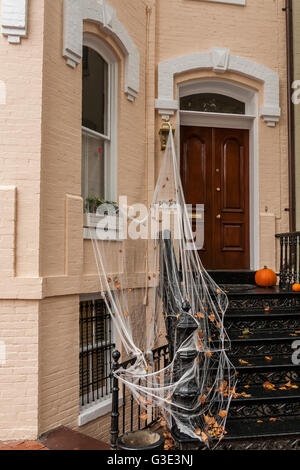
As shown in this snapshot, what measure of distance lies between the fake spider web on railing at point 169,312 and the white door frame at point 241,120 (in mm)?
1035

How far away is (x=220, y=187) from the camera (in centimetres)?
789

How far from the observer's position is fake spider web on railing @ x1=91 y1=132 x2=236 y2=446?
430 centimetres

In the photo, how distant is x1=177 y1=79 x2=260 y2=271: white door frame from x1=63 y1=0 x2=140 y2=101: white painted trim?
1204 millimetres

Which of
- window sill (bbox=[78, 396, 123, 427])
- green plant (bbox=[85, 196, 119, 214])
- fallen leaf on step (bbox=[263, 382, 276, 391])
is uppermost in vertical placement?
green plant (bbox=[85, 196, 119, 214])

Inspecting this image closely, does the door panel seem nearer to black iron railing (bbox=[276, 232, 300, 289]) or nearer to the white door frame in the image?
the white door frame

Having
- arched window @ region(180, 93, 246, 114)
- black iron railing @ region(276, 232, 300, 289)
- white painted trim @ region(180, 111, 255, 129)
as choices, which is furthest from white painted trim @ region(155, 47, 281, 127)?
black iron railing @ region(276, 232, 300, 289)

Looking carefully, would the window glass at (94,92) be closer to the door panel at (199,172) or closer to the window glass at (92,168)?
the window glass at (92,168)

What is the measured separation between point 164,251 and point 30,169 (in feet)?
6.38

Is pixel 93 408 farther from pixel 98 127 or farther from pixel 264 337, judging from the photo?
pixel 98 127

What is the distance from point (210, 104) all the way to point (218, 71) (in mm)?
569

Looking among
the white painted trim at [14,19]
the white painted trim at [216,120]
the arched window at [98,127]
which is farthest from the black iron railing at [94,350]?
the white painted trim at [216,120]

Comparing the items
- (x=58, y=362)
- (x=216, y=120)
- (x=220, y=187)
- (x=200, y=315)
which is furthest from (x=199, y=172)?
(x=58, y=362)

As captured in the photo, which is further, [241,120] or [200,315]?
[241,120]

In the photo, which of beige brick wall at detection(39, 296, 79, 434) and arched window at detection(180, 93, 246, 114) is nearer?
beige brick wall at detection(39, 296, 79, 434)
